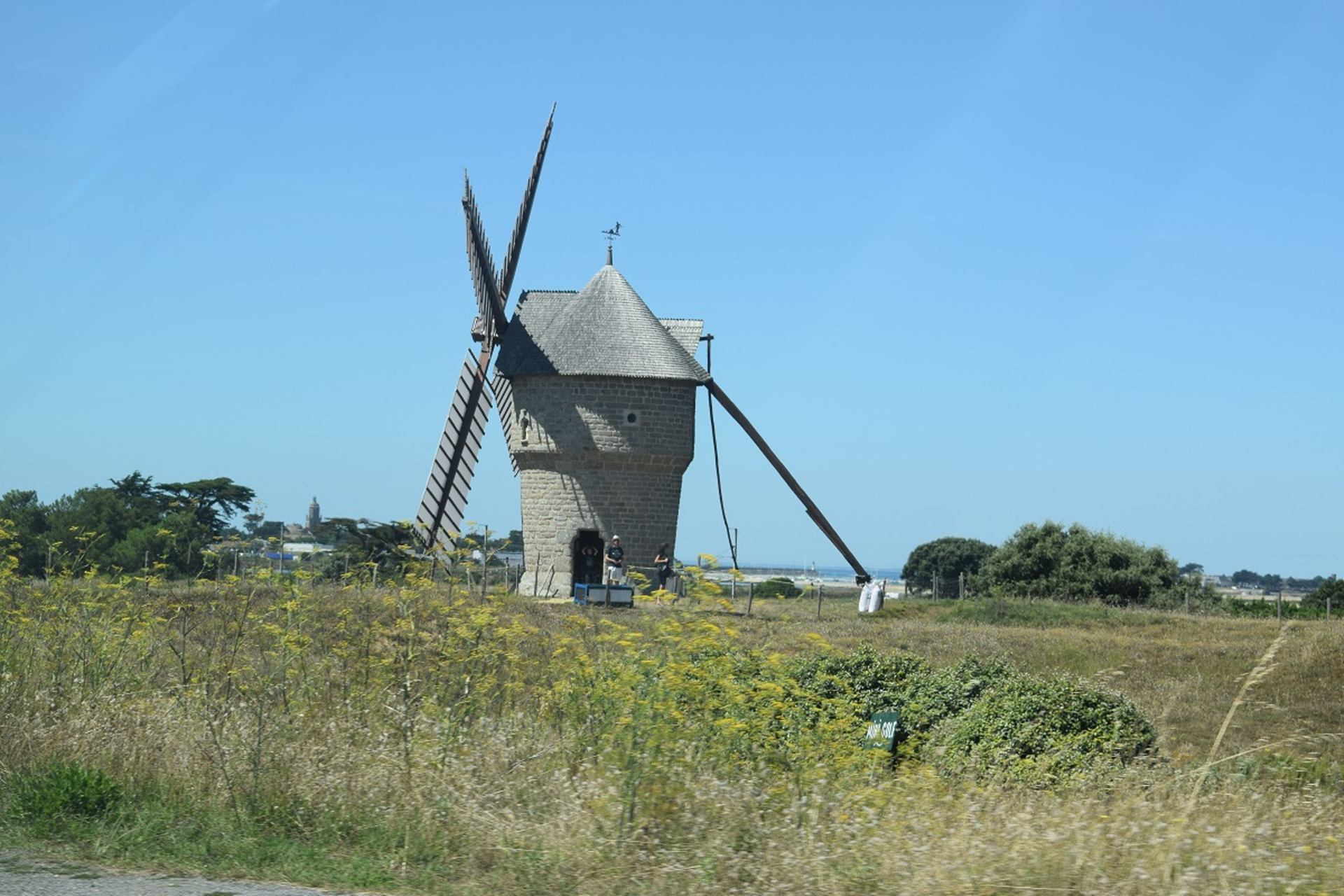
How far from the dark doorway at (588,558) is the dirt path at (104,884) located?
24.1 m

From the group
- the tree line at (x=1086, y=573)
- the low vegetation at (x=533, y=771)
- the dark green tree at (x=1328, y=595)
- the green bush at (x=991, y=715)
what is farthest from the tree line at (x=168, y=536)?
the dark green tree at (x=1328, y=595)

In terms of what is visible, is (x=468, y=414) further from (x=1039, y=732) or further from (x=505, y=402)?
(x=1039, y=732)

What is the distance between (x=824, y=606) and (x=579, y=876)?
2694 centimetres

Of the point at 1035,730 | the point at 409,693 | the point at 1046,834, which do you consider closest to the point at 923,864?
the point at 1046,834

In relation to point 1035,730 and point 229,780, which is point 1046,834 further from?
point 1035,730

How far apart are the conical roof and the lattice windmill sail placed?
57 centimetres

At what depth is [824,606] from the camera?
3231cm

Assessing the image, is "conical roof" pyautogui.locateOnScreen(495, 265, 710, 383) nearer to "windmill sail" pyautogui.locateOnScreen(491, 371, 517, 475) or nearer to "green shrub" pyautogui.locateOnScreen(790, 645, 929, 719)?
"windmill sail" pyautogui.locateOnScreen(491, 371, 517, 475)

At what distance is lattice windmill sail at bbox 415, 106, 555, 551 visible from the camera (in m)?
31.5

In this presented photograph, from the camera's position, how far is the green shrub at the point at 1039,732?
9.63 meters

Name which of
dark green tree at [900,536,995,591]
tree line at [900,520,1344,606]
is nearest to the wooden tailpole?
tree line at [900,520,1344,606]

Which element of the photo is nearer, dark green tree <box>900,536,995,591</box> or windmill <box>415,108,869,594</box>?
windmill <box>415,108,869,594</box>

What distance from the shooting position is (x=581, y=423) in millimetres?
29484

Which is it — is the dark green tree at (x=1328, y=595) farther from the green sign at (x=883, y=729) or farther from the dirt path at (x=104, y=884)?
the dirt path at (x=104, y=884)
